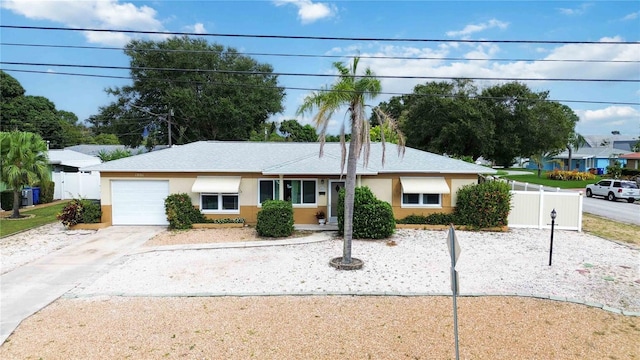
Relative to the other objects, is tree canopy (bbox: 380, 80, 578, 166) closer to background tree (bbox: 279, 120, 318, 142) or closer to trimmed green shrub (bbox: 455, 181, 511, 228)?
trimmed green shrub (bbox: 455, 181, 511, 228)

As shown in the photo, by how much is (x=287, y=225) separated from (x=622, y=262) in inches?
425

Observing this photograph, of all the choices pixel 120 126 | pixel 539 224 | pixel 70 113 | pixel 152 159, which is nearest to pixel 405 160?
pixel 539 224

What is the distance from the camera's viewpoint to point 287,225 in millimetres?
13805

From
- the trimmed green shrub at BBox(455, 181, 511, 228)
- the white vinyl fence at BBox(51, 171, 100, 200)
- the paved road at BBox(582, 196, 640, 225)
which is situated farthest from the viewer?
the white vinyl fence at BBox(51, 171, 100, 200)

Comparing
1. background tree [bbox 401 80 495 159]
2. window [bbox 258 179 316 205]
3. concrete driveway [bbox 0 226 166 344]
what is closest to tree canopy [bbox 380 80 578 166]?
background tree [bbox 401 80 495 159]

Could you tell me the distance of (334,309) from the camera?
24.5 ft

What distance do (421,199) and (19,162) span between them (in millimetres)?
19115

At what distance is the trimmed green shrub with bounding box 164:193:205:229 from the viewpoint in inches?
597

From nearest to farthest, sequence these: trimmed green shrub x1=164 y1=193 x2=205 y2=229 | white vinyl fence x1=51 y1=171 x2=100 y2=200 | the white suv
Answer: trimmed green shrub x1=164 y1=193 x2=205 y2=229 < white vinyl fence x1=51 y1=171 x2=100 y2=200 < the white suv

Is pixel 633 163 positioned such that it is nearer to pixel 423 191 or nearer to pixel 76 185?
pixel 423 191

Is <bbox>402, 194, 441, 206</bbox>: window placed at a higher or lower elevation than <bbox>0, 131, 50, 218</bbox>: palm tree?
lower

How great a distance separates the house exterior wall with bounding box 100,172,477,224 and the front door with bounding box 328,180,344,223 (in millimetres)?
224

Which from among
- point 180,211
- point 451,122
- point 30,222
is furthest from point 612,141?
point 30,222

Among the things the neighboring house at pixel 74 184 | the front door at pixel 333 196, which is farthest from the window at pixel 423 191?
the neighboring house at pixel 74 184
